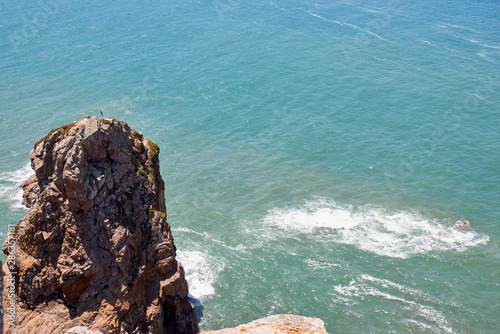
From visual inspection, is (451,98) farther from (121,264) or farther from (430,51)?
(121,264)

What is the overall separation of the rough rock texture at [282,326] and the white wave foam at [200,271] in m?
9.27

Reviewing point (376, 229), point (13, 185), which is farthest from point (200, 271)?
point (13, 185)

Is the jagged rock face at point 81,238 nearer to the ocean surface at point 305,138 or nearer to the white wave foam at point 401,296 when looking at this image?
the ocean surface at point 305,138

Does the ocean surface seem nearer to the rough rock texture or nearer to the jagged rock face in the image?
the rough rock texture

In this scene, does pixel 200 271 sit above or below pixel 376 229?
above

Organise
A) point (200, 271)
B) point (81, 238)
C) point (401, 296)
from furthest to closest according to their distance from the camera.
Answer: point (200, 271)
point (401, 296)
point (81, 238)

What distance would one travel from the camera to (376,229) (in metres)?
53.7

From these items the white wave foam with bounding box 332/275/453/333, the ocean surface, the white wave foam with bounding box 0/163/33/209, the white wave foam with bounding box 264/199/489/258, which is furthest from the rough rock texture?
the white wave foam with bounding box 0/163/33/209

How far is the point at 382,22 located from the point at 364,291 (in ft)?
320

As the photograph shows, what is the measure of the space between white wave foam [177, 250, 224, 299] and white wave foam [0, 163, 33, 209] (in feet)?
74.3

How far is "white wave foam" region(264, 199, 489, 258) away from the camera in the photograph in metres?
51.0

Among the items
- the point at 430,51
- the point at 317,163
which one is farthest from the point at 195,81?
the point at 430,51

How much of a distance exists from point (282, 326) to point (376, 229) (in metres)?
23.5

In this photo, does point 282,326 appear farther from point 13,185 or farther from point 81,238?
point 13,185
